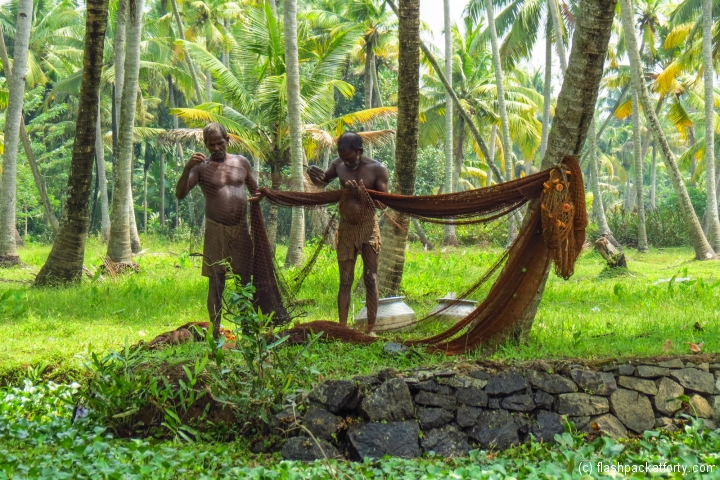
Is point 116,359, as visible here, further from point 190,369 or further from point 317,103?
point 317,103

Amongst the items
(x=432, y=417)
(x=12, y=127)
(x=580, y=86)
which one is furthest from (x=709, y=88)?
(x=432, y=417)

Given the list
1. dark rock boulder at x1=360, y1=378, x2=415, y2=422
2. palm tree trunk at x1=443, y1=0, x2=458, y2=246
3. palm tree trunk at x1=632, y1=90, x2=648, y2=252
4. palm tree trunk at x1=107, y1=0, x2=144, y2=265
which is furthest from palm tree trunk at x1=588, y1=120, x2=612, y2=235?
dark rock boulder at x1=360, y1=378, x2=415, y2=422

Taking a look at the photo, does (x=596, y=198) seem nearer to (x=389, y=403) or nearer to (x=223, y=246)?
(x=223, y=246)

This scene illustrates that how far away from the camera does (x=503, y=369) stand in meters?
6.11

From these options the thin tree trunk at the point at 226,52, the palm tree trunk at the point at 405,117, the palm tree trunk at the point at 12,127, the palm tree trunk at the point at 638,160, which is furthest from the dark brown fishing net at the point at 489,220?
the thin tree trunk at the point at 226,52

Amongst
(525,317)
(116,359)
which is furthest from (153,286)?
(525,317)

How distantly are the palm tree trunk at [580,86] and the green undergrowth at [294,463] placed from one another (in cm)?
155

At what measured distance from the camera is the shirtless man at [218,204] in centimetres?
716

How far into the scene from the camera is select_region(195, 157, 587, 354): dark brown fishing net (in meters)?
6.31

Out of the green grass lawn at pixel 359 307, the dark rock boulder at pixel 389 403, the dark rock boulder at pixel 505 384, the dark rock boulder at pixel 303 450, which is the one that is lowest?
the dark rock boulder at pixel 303 450

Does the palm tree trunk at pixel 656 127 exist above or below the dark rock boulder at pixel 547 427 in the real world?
above

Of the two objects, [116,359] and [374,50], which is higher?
[374,50]

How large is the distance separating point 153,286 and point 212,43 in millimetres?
22389

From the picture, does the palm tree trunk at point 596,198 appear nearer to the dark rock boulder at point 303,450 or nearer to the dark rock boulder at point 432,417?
the dark rock boulder at point 432,417
